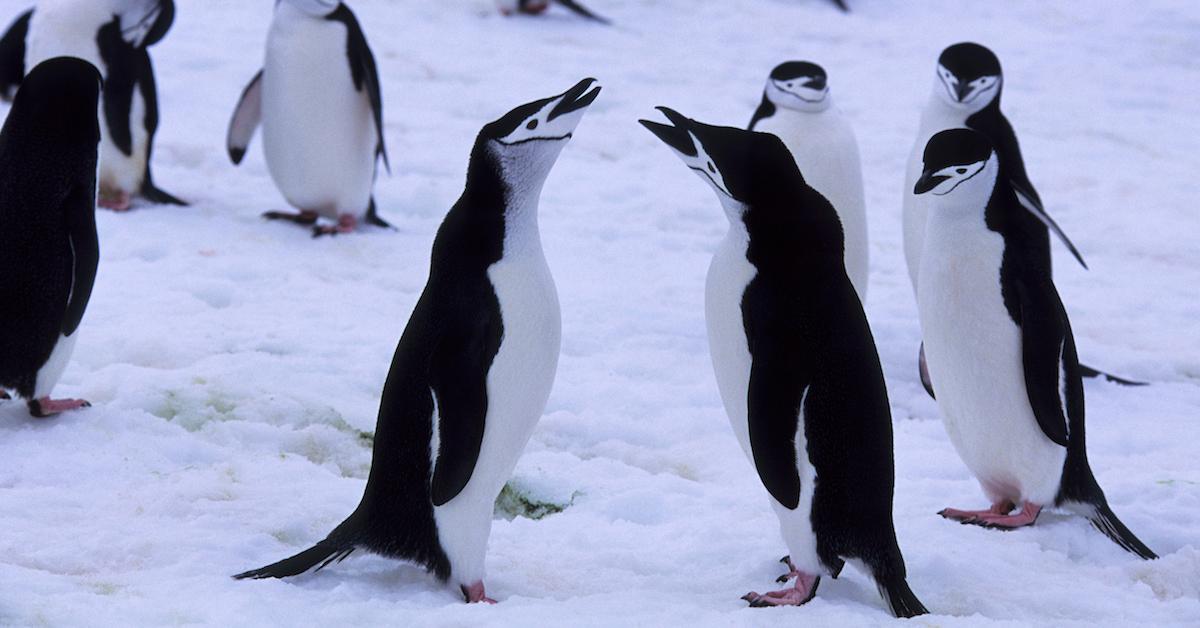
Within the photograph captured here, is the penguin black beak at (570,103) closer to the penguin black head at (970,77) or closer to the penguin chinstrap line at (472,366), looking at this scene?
the penguin chinstrap line at (472,366)

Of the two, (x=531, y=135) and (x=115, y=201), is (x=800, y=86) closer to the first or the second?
(x=531, y=135)

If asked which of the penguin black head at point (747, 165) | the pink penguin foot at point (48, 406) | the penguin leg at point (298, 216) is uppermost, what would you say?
the penguin black head at point (747, 165)

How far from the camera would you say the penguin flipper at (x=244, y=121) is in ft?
18.6

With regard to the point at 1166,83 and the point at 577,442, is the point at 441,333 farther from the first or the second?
the point at 1166,83

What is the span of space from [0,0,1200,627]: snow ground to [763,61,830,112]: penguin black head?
89 centimetres

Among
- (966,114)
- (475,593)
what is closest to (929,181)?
(475,593)

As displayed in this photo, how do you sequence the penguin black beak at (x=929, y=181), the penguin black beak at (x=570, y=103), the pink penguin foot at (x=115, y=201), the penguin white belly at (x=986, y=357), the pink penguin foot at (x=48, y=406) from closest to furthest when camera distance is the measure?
the penguin black beak at (x=570, y=103), the penguin black beak at (x=929, y=181), the penguin white belly at (x=986, y=357), the pink penguin foot at (x=48, y=406), the pink penguin foot at (x=115, y=201)

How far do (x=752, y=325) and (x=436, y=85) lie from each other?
568 centimetres

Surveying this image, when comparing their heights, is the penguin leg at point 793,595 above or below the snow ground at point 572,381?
above

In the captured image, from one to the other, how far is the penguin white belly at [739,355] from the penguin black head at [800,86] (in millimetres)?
2037

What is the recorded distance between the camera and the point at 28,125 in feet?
10.8

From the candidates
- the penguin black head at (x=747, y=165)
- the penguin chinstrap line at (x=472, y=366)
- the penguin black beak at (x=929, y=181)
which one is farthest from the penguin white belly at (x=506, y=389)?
the penguin black beak at (x=929, y=181)

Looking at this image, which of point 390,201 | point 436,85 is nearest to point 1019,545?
point 390,201

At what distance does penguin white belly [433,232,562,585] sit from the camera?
8.16ft
